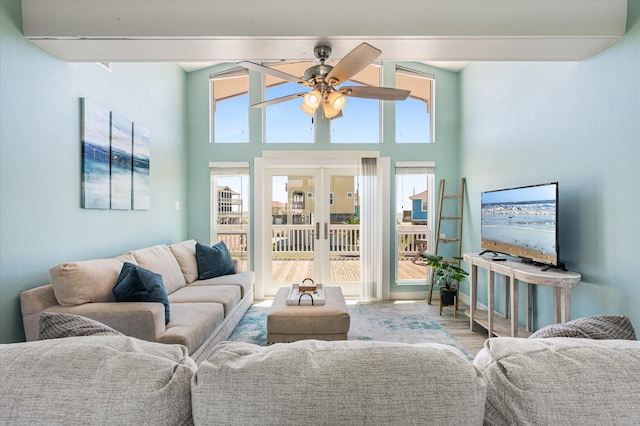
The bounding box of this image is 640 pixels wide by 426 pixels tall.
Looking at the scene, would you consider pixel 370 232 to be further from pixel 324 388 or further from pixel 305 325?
pixel 324 388

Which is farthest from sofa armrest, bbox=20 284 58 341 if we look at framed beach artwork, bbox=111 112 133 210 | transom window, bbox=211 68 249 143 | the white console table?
the white console table

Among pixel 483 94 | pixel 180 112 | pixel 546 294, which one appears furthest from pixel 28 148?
pixel 483 94

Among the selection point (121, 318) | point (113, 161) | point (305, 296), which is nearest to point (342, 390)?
point (121, 318)

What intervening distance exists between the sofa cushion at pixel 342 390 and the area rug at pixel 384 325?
2.55 meters

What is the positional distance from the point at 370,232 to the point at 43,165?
375 cm

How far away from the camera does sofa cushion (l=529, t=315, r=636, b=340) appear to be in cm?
97

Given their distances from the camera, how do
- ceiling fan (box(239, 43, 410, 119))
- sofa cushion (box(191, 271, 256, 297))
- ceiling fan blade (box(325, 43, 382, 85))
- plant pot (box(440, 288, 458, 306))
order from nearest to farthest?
1. ceiling fan blade (box(325, 43, 382, 85))
2. ceiling fan (box(239, 43, 410, 119))
3. sofa cushion (box(191, 271, 256, 297))
4. plant pot (box(440, 288, 458, 306))

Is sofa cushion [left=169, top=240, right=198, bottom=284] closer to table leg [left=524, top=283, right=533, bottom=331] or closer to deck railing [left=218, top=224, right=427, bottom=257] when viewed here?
deck railing [left=218, top=224, right=427, bottom=257]

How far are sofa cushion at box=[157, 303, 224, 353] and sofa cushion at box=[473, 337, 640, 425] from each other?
79.6 inches

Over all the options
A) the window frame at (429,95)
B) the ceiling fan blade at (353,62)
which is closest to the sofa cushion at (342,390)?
the ceiling fan blade at (353,62)

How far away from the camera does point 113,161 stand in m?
3.00

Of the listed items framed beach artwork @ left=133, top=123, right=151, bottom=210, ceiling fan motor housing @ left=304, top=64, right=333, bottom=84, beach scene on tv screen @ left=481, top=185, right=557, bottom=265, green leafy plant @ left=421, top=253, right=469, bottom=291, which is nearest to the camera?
ceiling fan motor housing @ left=304, top=64, right=333, bottom=84

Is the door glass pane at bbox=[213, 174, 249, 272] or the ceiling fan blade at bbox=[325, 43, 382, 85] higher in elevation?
the ceiling fan blade at bbox=[325, 43, 382, 85]

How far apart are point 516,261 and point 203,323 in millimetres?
2901
